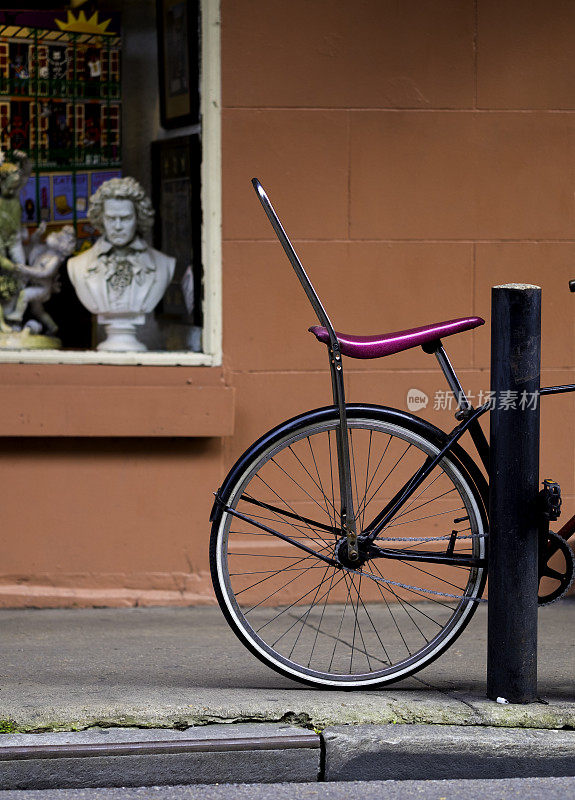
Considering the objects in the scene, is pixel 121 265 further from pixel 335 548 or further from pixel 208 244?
pixel 335 548

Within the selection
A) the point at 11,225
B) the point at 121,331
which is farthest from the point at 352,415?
the point at 11,225

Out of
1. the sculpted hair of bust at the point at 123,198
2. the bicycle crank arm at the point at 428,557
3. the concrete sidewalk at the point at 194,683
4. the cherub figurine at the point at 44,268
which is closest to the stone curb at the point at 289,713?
the concrete sidewalk at the point at 194,683

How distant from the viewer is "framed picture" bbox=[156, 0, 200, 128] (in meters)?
4.79

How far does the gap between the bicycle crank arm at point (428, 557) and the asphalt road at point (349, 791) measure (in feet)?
2.14

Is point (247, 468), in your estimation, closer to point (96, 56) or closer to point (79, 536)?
point (79, 536)

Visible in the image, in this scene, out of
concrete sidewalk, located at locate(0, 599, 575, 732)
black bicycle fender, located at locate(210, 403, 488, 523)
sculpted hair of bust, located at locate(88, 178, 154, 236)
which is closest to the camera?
concrete sidewalk, located at locate(0, 599, 575, 732)

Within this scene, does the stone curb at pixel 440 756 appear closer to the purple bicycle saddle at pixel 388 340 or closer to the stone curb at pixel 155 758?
the stone curb at pixel 155 758

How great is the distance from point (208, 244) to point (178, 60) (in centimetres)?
83

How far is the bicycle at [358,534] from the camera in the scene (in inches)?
136

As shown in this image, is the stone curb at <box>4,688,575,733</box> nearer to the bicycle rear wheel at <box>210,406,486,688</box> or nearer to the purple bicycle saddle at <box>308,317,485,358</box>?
the bicycle rear wheel at <box>210,406,486,688</box>

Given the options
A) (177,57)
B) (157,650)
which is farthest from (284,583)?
(177,57)

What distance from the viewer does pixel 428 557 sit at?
353 centimetres

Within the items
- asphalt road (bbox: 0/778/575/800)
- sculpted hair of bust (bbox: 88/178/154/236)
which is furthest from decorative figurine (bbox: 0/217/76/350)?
asphalt road (bbox: 0/778/575/800)

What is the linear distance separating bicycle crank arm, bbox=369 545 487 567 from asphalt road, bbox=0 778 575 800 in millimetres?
651
